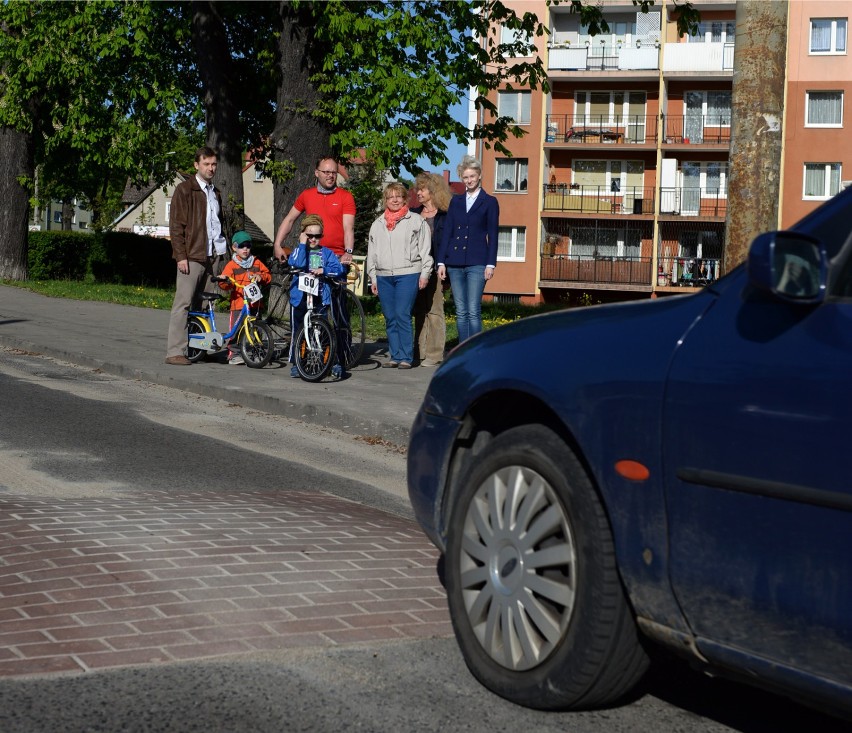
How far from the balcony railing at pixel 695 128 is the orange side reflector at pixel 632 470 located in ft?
178

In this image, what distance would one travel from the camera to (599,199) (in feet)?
186

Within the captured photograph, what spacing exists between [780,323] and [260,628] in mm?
2131

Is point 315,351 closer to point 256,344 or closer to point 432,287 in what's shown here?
point 256,344

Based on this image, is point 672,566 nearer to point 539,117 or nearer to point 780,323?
point 780,323

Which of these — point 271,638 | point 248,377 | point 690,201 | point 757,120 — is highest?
point 690,201

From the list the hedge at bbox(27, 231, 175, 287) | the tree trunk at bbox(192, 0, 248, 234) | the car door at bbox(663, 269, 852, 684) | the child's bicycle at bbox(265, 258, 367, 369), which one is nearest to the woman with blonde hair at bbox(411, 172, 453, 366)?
the child's bicycle at bbox(265, 258, 367, 369)

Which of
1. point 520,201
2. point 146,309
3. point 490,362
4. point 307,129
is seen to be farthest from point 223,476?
point 520,201

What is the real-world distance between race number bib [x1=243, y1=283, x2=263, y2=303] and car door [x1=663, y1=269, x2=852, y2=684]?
10551 mm

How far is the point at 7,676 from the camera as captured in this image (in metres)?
3.78

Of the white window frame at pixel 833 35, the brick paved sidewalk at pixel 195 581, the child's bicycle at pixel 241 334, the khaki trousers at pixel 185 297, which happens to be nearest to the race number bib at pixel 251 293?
the child's bicycle at pixel 241 334

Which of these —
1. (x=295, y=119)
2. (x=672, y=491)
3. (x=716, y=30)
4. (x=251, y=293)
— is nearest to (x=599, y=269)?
(x=716, y=30)

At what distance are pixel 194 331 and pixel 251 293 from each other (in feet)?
2.92

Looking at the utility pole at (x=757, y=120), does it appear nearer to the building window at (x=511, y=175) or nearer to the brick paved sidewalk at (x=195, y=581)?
the brick paved sidewalk at (x=195, y=581)

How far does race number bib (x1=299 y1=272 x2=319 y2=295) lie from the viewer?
12.4 meters
